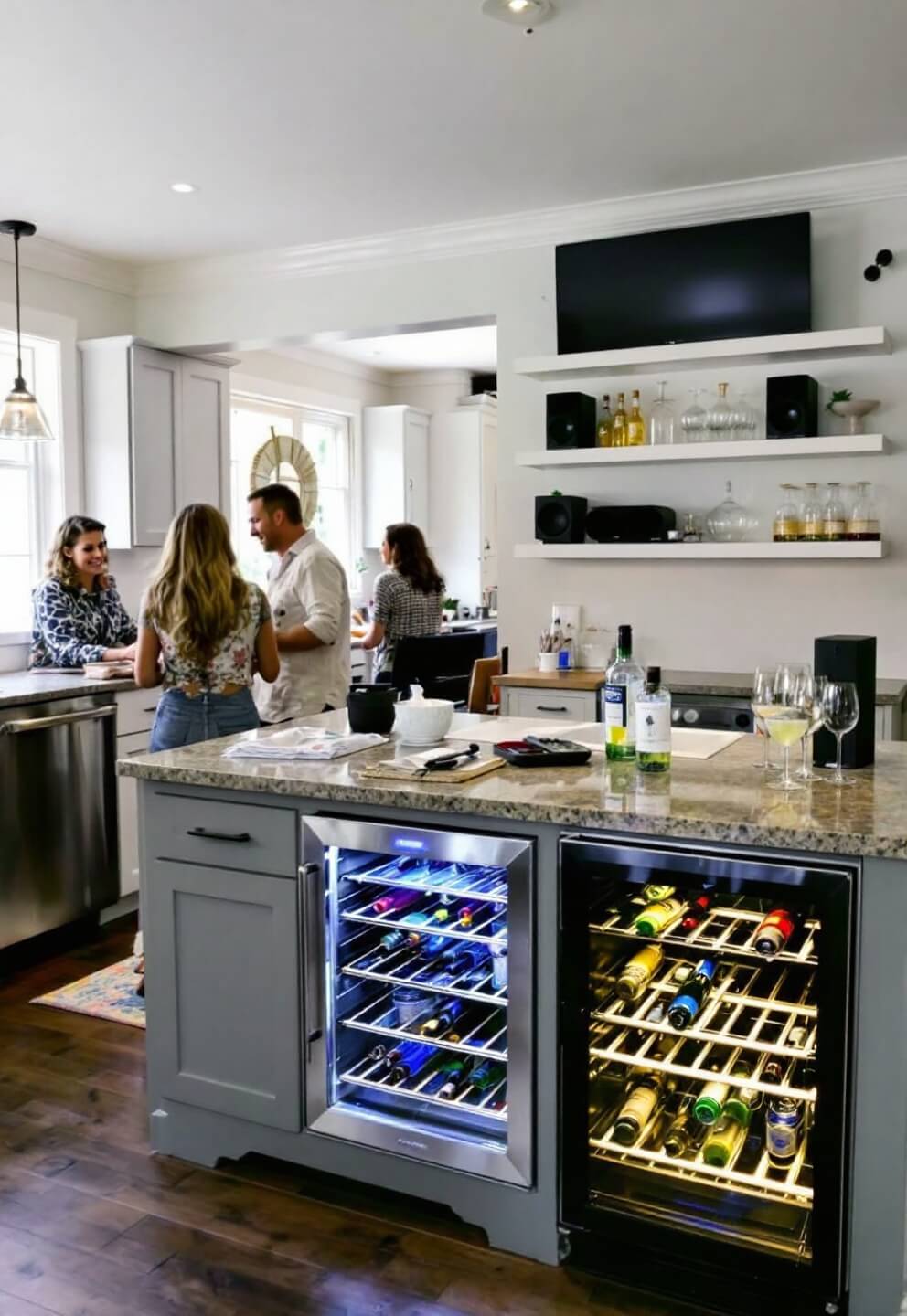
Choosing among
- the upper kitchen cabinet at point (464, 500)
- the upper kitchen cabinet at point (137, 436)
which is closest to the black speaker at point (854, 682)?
the upper kitchen cabinet at point (137, 436)

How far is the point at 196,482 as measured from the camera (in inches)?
211

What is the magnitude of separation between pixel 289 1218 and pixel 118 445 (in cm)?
362

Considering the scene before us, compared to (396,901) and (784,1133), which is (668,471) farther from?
(784,1133)

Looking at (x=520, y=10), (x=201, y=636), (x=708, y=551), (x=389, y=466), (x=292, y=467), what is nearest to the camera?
(x=520, y=10)

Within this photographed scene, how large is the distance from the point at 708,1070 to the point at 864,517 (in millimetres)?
2577

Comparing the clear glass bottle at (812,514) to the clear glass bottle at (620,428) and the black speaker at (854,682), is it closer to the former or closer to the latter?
the clear glass bottle at (620,428)

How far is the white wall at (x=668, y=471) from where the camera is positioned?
4055 millimetres

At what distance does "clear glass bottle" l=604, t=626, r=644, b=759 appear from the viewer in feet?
7.72

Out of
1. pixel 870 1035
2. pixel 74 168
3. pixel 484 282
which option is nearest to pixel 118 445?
pixel 74 168

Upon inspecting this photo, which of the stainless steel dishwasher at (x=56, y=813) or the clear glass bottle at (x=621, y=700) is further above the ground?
the clear glass bottle at (x=621, y=700)

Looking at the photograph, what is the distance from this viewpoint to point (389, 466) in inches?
323

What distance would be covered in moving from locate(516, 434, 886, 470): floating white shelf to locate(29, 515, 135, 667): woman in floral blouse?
1.76 metres

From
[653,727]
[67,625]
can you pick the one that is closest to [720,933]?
[653,727]

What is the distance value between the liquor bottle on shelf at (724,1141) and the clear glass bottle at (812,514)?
8.35ft
